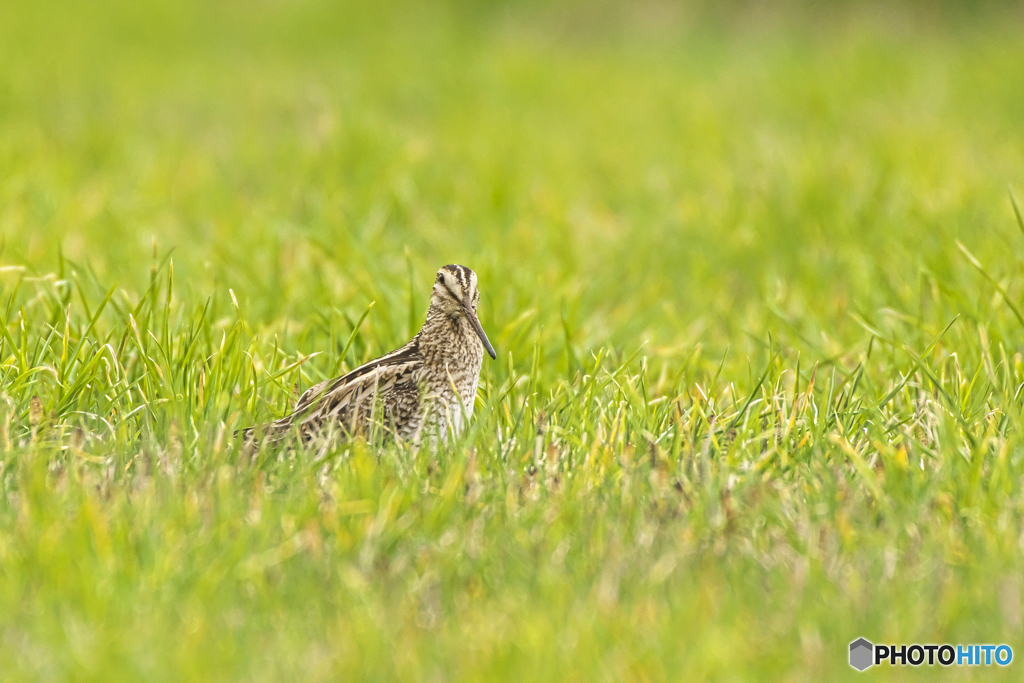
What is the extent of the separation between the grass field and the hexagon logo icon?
5 cm

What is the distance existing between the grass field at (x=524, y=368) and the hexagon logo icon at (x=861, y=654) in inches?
1.9

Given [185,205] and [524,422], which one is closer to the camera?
[524,422]

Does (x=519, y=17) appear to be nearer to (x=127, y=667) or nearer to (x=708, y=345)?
(x=708, y=345)

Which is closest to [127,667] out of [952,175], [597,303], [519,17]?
[597,303]

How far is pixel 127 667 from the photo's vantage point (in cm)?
272

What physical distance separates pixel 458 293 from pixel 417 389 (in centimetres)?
39

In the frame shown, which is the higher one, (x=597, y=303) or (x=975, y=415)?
(x=597, y=303)

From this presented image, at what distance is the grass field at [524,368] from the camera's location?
2.96 meters

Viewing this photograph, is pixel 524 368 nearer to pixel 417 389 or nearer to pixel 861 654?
pixel 417 389

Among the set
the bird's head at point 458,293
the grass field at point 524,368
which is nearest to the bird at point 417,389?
the bird's head at point 458,293

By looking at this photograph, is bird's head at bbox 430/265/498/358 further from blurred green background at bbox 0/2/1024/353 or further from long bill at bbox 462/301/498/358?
blurred green background at bbox 0/2/1024/353

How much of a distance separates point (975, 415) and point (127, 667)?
3.01 m

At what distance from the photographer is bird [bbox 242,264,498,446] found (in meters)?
4.11

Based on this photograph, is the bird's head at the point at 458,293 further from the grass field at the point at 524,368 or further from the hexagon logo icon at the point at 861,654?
the hexagon logo icon at the point at 861,654
